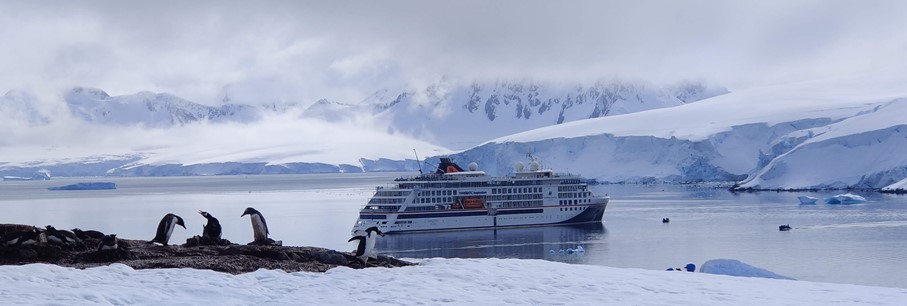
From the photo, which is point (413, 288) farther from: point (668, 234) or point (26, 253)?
point (668, 234)

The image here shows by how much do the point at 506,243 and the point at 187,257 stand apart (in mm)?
35199

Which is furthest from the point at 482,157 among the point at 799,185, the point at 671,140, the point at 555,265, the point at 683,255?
the point at 555,265

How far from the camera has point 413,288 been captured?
425 inches

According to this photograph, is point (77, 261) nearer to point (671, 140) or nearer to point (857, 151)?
point (857, 151)

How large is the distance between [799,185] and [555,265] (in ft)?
254

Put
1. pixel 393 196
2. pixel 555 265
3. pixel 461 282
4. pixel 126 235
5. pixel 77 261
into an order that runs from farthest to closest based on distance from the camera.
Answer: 1. pixel 393 196
2. pixel 126 235
3. pixel 555 265
4. pixel 77 261
5. pixel 461 282

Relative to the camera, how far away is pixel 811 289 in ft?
39.4

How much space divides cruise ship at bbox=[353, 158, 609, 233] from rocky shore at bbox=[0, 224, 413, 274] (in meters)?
37.7

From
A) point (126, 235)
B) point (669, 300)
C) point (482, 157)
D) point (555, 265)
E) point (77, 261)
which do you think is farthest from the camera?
point (482, 157)

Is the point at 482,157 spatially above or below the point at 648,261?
above

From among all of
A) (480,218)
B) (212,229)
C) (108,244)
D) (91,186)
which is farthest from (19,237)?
(91,186)

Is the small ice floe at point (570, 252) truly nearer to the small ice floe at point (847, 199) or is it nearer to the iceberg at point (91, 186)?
the small ice floe at point (847, 199)

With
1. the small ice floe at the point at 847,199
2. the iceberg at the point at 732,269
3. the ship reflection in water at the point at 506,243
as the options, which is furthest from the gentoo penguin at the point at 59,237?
the small ice floe at the point at 847,199

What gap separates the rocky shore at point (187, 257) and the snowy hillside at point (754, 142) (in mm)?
74796
